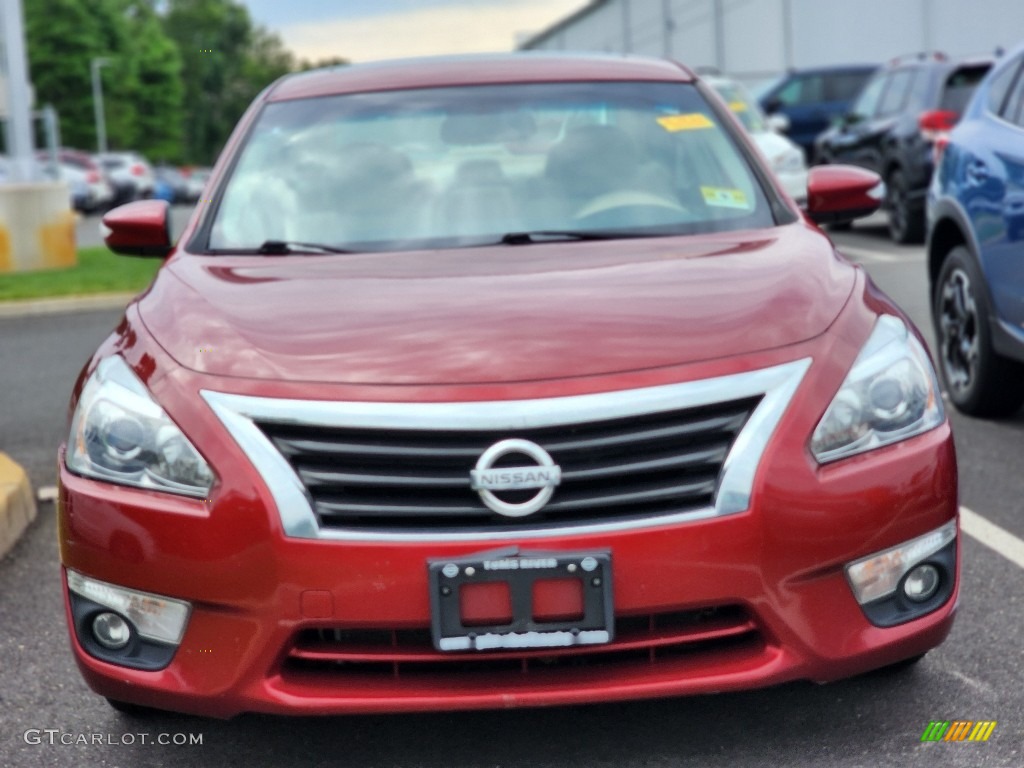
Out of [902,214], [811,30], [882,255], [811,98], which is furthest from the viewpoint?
[811,30]

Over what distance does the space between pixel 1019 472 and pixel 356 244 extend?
9.49ft

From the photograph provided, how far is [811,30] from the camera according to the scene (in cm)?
3469

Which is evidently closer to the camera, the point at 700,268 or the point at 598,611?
the point at 598,611

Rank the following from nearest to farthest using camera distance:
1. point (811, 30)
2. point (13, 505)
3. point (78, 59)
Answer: point (13, 505), point (811, 30), point (78, 59)

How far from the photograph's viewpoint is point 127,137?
84250 mm

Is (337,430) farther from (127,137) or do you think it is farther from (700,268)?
(127,137)

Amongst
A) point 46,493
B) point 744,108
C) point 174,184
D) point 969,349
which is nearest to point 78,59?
point 174,184

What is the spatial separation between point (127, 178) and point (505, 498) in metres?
42.4

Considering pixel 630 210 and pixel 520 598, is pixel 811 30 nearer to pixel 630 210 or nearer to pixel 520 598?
pixel 630 210

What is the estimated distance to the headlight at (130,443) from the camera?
114 inches

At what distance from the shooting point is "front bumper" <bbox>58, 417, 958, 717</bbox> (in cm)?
278

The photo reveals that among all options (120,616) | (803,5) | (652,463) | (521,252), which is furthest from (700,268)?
(803,5)

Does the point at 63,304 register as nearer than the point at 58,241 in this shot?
Yes

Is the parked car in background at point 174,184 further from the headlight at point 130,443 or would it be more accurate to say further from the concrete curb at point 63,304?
the headlight at point 130,443
